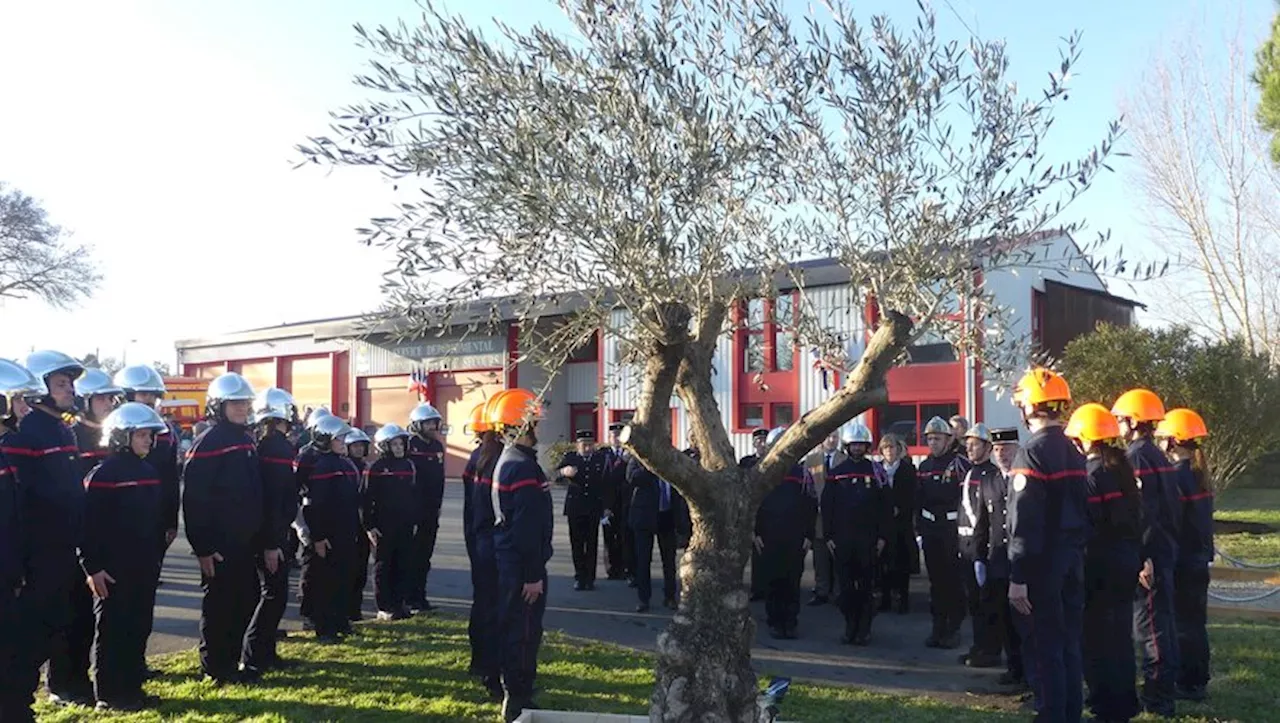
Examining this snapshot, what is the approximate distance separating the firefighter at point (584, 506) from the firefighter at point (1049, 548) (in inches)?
254

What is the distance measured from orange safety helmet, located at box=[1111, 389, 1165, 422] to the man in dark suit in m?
4.63

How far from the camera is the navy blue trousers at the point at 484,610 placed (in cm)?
699

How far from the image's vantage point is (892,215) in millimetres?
5371

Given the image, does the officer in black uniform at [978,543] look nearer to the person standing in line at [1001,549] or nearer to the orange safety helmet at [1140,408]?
the person standing in line at [1001,549]

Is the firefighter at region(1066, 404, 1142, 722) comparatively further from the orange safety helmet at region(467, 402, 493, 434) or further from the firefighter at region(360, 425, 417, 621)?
the firefighter at region(360, 425, 417, 621)

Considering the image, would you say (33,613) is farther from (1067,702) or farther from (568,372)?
(568,372)

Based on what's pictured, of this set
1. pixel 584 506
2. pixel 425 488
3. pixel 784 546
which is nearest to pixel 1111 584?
pixel 784 546

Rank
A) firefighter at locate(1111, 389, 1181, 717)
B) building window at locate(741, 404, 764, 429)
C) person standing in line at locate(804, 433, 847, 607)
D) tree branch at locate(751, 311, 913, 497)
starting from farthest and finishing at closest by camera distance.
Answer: building window at locate(741, 404, 764, 429) → person standing in line at locate(804, 433, 847, 607) → firefighter at locate(1111, 389, 1181, 717) → tree branch at locate(751, 311, 913, 497)

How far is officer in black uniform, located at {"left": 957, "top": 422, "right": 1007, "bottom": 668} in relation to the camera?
7.62 meters

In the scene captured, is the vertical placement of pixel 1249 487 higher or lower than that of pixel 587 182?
lower

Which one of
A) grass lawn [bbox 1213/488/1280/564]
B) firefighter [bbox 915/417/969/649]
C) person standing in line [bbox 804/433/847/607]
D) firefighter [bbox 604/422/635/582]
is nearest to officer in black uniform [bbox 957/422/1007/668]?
firefighter [bbox 915/417/969/649]

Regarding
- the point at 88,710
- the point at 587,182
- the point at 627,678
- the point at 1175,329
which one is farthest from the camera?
the point at 1175,329

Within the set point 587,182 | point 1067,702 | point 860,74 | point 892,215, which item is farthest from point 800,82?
point 1067,702

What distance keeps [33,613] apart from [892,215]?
5524 mm
